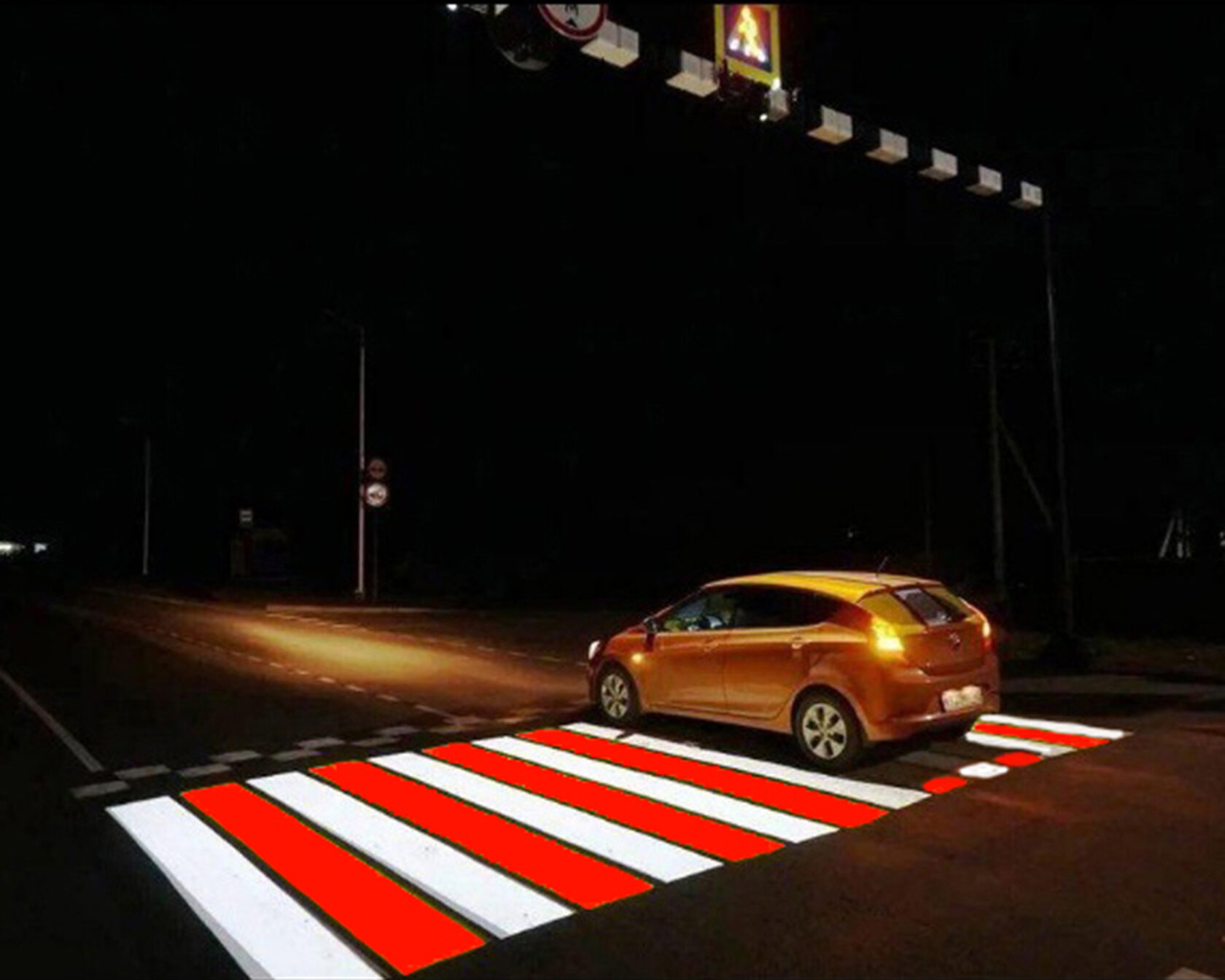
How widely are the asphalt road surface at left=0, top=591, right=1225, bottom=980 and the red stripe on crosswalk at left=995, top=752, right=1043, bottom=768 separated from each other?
0.13 feet

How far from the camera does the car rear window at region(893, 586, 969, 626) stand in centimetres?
825

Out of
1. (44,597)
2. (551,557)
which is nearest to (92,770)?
(551,557)

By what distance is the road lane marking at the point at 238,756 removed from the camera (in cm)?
913

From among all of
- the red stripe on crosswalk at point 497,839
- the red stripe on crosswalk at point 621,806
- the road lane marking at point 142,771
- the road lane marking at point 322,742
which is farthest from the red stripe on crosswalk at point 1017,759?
the road lane marking at point 142,771

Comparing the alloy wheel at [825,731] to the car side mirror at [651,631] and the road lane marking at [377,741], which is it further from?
the road lane marking at [377,741]

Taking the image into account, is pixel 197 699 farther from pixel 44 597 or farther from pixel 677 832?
pixel 44 597

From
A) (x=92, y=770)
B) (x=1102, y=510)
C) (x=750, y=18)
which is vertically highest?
(x=750, y=18)

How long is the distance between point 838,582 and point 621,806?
2.75m

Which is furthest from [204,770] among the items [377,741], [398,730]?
[398,730]

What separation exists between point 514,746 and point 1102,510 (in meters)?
27.7

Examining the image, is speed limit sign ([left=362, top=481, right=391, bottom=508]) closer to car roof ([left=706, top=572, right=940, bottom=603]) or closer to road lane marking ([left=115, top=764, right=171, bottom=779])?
road lane marking ([left=115, top=764, right=171, bottom=779])

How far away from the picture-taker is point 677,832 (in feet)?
21.4

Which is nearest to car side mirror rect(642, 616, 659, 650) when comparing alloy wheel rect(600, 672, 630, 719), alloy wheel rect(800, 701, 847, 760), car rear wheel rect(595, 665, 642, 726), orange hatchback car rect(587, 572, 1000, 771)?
orange hatchback car rect(587, 572, 1000, 771)

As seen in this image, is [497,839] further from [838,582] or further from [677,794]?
[838,582]
